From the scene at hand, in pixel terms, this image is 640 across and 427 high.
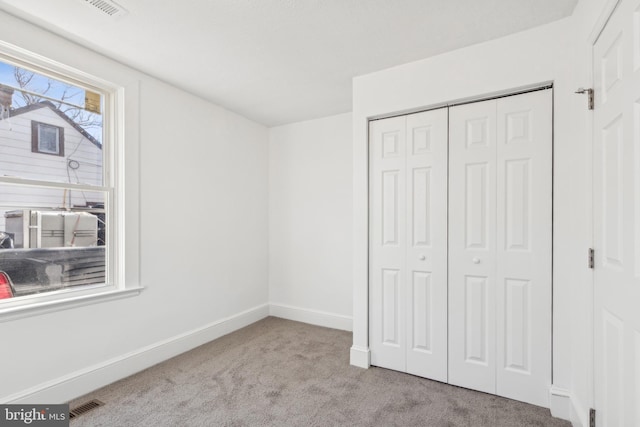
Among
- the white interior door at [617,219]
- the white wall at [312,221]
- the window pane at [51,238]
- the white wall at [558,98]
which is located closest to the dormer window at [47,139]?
the window pane at [51,238]

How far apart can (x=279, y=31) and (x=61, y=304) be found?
2.35m

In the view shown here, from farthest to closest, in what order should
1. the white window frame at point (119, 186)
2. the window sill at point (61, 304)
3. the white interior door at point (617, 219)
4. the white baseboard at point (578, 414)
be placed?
1. the white window frame at point (119, 186)
2. the window sill at point (61, 304)
3. the white baseboard at point (578, 414)
4. the white interior door at point (617, 219)

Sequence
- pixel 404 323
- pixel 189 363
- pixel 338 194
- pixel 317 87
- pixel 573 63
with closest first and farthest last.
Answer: pixel 573 63, pixel 404 323, pixel 189 363, pixel 317 87, pixel 338 194

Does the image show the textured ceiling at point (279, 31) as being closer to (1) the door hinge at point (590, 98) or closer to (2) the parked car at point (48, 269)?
(1) the door hinge at point (590, 98)

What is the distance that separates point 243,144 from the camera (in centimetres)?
378

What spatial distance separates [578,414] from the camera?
1791 mm

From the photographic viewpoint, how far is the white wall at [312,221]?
3.68m

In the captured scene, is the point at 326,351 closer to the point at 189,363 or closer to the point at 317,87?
the point at 189,363

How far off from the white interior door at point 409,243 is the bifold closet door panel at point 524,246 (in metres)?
0.38

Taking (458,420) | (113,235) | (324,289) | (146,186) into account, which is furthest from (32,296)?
(458,420)

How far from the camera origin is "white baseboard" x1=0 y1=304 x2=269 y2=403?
206 centimetres

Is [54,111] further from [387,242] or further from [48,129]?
[387,242]

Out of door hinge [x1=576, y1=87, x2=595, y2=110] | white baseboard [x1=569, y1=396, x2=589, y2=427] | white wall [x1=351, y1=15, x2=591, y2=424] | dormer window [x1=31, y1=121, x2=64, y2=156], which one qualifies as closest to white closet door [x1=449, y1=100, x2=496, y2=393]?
white wall [x1=351, y1=15, x2=591, y2=424]

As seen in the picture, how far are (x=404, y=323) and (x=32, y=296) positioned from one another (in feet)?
8.70
